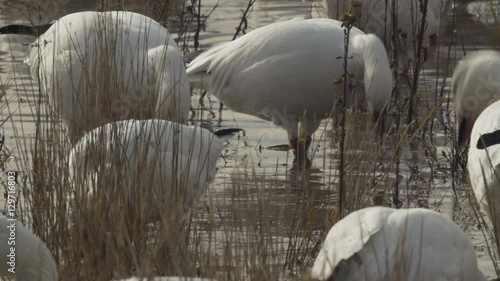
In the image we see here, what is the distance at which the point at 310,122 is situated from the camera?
8.05 m

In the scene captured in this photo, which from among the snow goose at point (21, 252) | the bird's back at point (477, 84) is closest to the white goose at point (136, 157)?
the snow goose at point (21, 252)

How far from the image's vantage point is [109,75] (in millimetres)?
5945

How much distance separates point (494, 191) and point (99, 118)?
5.91 feet

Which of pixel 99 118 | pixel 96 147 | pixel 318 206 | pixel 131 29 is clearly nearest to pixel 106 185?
pixel 96 147

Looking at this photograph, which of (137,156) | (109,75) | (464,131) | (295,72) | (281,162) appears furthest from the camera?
(281,162)

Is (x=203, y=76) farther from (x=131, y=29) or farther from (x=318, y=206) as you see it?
(x=318, y=206)

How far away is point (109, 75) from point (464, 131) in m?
2.41

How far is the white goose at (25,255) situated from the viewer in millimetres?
4305

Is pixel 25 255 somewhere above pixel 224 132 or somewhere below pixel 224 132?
below

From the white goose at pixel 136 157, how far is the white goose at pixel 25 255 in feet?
1.92

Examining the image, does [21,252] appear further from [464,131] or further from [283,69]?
[464,131]

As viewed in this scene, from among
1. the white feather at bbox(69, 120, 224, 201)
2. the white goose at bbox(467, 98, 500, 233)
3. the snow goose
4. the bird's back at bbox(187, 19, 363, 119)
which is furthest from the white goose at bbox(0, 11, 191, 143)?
the white goose at bbox(467, 98, 500, 233)

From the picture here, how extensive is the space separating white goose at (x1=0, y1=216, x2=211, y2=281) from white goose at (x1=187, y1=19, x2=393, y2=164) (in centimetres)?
297

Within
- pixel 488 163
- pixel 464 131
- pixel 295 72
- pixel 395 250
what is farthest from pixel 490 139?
pixel 295 72
